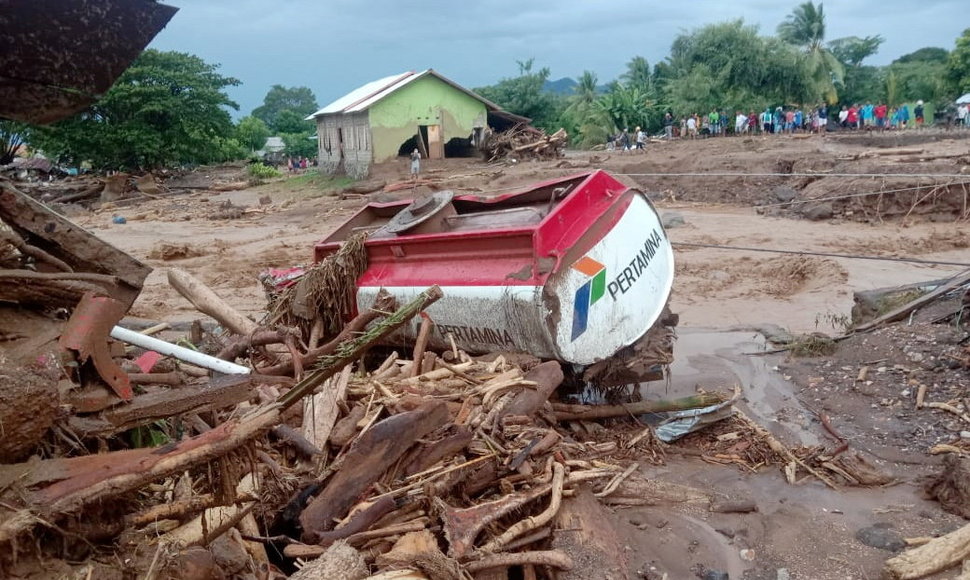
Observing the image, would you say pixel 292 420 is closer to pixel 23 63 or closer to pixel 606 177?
pixel 23 63

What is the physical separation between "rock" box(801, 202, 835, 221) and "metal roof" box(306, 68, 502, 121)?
14.9 meters

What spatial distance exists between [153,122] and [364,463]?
110ft

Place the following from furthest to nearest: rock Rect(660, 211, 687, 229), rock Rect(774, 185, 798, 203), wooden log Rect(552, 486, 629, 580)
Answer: rock Rect(774, 185, 798, 203)
rock Rect(660, 211, 687, 229)
wooden log Rect(552, 486, 629, 580)

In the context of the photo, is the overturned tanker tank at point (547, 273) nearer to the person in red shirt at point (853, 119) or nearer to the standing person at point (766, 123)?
the standing person at point (766, 123)

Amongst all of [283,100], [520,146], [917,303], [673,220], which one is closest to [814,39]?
[520,146]

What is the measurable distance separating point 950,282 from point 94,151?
32.9 meters

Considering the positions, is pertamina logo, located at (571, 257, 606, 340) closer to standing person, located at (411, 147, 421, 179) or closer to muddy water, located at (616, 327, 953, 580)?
muddy water, located at (616, 327, 953, 580)

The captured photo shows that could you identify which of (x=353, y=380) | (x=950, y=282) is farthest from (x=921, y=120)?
(x=353, y=380)

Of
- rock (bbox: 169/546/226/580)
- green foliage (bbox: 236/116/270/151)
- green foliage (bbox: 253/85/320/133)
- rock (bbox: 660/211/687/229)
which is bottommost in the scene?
rock (bbox: 660/211/687/229)

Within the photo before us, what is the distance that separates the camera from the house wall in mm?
27781

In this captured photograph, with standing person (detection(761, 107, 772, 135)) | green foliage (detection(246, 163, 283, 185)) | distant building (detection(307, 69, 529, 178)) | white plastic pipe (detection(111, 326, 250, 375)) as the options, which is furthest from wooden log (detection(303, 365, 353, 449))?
standing person (detection(761, 107, 772, 135))

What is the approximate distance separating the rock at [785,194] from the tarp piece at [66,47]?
1874 cm

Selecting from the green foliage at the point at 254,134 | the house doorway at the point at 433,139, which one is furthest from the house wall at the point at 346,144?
the green foliage at the point at 254,134

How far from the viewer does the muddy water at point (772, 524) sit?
4.03m
